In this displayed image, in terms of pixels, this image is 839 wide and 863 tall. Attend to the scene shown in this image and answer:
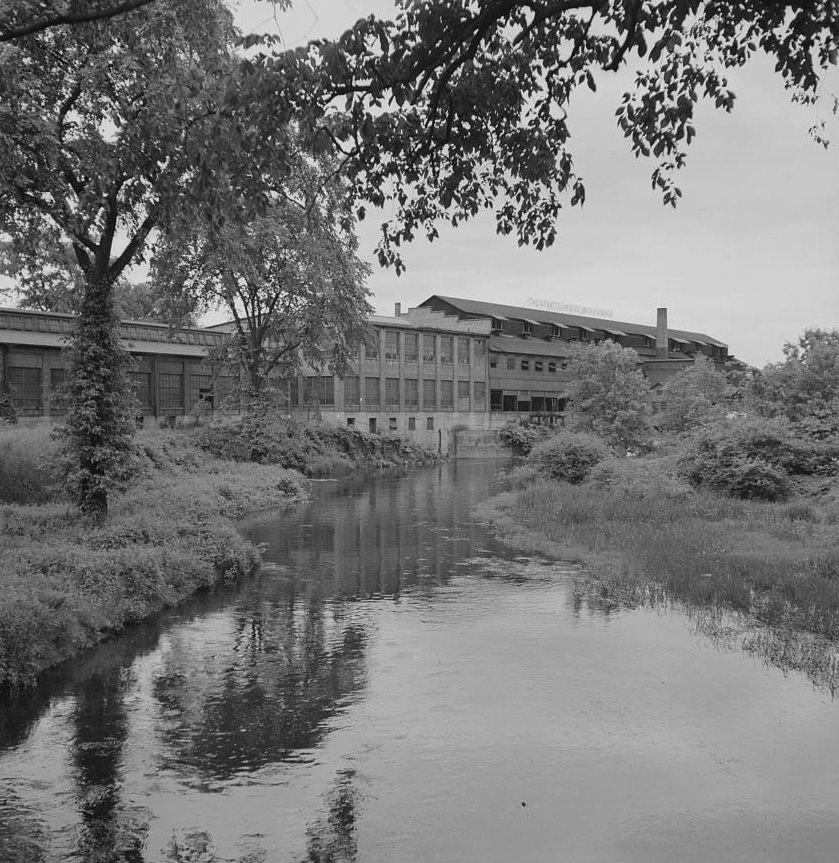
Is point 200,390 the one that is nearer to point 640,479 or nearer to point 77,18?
point 640,479

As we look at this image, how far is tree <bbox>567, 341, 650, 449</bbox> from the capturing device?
48844 mm

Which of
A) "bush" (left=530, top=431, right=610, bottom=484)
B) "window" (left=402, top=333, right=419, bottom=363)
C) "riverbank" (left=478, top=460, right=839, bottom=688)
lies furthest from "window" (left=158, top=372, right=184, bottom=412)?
"riverbank" (left=478, top=460, right=839, bottom=688)

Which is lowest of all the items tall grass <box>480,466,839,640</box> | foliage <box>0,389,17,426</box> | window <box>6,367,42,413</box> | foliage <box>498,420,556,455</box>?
tall grass <box>480,466,839,640</box>

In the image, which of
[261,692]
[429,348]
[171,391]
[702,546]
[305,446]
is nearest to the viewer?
[261,692]

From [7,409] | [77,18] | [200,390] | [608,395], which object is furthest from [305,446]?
[77,18]

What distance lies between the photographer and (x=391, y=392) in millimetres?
70812

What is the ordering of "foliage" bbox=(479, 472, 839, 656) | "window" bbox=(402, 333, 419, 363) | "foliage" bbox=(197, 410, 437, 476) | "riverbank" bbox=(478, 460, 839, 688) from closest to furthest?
"riverbank" bbox=(478, 460, 839, 688)
"foliage" bbox=(479, 472, 839, 656)
"foliage" bbox=(197, 410, 437, 476)
"window" bbox=(402, 333, 419, 363)

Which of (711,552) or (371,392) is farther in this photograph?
(371,392)

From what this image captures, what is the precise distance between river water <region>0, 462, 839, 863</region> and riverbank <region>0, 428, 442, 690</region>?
1.74 ft

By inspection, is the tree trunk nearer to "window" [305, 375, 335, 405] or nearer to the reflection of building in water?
the reflection of building in water

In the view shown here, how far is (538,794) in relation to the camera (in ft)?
23.2

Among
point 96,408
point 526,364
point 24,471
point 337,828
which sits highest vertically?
point 526,364

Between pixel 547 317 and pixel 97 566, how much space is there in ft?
272

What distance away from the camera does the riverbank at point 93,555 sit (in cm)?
1055
